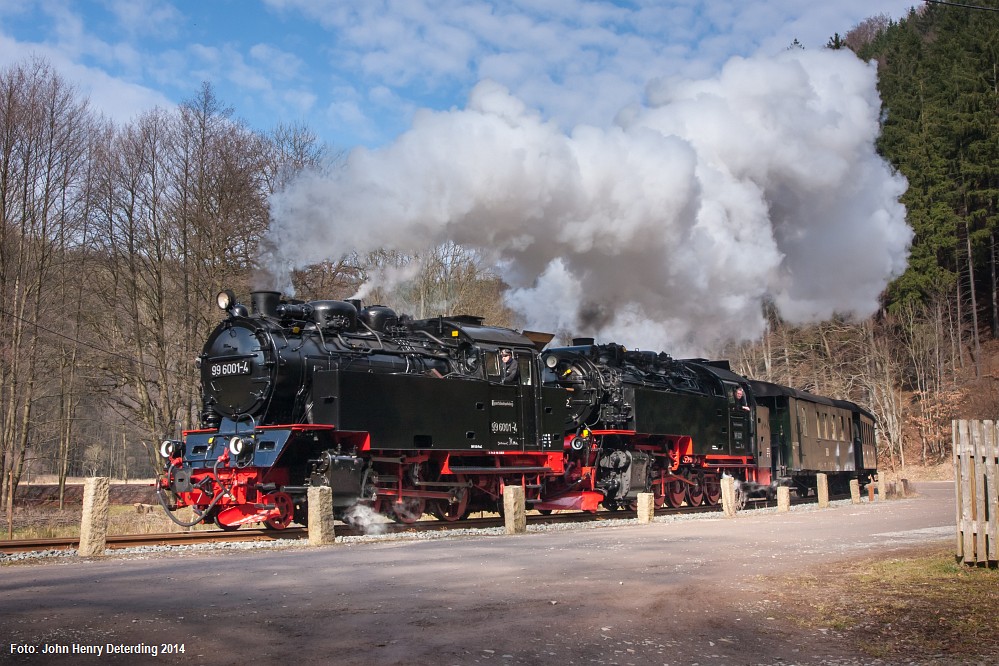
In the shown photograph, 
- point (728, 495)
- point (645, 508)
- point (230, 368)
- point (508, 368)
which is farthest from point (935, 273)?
point (230, 368)

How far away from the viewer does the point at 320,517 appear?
41.5 ft

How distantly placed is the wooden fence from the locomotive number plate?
10154 mm

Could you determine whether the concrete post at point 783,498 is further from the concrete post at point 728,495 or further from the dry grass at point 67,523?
the dry grass at point 67,523

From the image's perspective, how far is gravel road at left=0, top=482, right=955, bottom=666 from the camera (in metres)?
5.75

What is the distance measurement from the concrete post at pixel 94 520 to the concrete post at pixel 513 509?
5836mm

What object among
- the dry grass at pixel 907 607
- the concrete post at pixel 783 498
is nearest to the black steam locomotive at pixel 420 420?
the concrete post at pixel 783 498

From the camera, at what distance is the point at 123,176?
29219 millimetres

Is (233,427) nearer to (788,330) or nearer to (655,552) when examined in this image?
(655,552)

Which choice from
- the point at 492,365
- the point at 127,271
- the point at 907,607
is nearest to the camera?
the point at 907,607

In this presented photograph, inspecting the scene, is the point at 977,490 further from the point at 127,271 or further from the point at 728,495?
the point at 127,271

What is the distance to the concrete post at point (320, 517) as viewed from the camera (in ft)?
41.4

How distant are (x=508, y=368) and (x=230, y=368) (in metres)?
4.97

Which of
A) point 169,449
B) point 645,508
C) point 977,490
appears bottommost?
point 645,508

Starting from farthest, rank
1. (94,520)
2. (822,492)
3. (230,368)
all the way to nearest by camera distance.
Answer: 1. (822,492)
2. (230,368)
3. (94,520)
